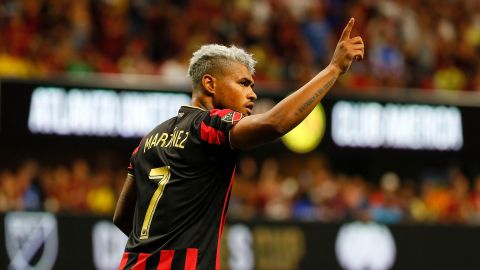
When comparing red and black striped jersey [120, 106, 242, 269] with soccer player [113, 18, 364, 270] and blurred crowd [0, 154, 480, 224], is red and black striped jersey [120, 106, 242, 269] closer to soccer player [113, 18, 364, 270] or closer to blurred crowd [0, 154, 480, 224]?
soccer player [113, 18, 364, 270]

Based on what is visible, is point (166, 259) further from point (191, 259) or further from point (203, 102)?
point (203, 102)

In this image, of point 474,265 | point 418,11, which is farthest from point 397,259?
point 418,11

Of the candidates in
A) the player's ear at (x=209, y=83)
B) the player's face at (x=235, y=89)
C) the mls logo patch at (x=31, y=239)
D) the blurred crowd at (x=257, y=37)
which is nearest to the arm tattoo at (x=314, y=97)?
the player's face at (x=235, y=89)

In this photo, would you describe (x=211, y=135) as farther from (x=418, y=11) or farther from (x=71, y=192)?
(x=418, y=11)

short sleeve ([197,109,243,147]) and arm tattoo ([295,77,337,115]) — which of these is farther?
short sleeve ([197,109,243,147])

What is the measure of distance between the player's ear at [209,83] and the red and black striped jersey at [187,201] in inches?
6.3

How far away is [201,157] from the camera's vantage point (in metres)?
4.55

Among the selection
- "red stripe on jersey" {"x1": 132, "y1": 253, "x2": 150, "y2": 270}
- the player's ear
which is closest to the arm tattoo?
the player's ear

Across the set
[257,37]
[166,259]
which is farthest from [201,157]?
[257,37]

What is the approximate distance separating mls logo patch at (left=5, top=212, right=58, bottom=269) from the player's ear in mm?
7041

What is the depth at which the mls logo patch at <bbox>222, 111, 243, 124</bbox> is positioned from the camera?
440 centimetres

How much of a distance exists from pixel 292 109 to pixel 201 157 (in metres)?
0.56

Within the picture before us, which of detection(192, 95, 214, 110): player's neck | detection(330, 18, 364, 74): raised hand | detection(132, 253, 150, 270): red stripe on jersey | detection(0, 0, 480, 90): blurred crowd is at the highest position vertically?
detection(0, 0, 480, 90): blurred crowd

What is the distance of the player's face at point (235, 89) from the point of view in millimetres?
4770
